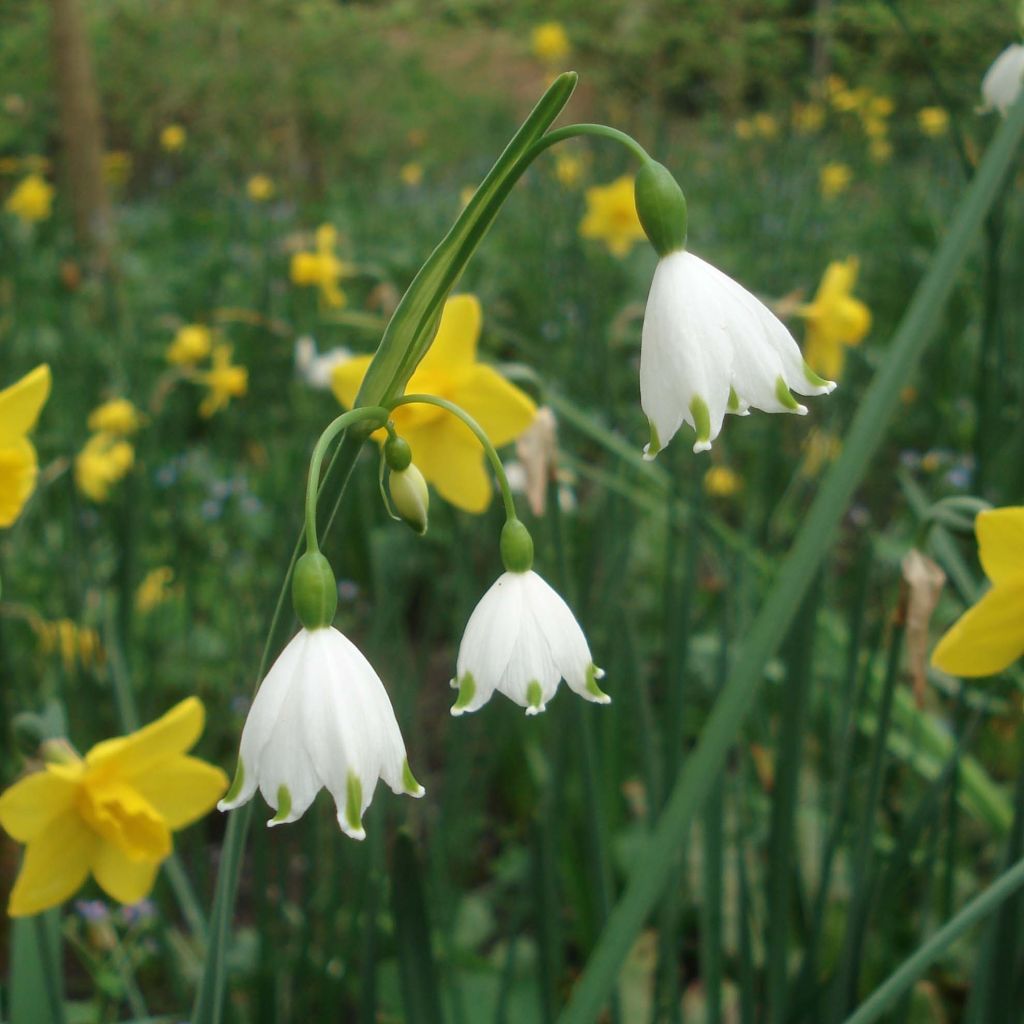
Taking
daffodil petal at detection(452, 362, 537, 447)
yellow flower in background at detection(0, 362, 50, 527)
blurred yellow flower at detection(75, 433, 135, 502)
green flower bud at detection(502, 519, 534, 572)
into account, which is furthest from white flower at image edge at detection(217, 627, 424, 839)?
blurred yellow flower at detection(75, 433, 135, 502)

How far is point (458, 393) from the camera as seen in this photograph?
3.68 feet

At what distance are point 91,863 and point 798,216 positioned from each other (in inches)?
120

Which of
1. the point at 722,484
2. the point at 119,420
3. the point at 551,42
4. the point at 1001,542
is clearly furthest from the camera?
the point at 551,42

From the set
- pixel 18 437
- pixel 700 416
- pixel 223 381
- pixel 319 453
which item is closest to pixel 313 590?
pixel 319 453

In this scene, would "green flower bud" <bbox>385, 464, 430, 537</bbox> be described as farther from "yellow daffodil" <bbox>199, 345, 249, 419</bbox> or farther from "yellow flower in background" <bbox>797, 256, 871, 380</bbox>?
"yellow daffodil" <bbox>199, 345, 249, 419</bbox>

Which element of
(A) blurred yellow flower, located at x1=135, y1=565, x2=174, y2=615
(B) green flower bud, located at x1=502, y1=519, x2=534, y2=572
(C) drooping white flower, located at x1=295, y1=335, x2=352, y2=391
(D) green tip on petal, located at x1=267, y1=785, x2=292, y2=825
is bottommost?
(A) blurred yellow flower, located at x1=135, y1=565, x2=174, y2=615

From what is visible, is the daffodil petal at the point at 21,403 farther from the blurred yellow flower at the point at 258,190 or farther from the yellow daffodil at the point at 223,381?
the blurred yellow flower at the point at 258,190

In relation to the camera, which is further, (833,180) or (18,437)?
(833,180)

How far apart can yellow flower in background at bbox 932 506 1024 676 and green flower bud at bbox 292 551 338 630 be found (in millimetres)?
430

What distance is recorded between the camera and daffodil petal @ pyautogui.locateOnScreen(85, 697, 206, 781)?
36.4 inches

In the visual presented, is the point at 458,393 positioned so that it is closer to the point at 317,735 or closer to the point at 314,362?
the point at 317,735

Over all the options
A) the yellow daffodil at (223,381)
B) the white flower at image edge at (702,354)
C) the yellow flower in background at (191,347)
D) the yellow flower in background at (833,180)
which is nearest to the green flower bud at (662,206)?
the white flower at image edge at (702,354)

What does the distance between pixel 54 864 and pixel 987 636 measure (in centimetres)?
74

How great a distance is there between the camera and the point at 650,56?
630 centimetres
